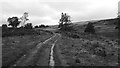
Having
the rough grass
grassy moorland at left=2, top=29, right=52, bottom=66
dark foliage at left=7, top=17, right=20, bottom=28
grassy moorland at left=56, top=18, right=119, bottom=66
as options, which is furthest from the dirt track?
dark foliage at left=7, top=17, right=20, bottom=28

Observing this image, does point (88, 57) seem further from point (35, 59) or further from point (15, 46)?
point (15, 46)

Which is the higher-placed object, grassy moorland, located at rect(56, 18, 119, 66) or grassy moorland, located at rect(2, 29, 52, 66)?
grassy moorland, located at rect(2, 29, 52, 66)

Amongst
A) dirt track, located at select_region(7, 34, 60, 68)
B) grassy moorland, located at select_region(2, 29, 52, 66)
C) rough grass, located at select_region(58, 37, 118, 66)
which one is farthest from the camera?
grassy moorland, located at select_region(2, 29, 52, 66)

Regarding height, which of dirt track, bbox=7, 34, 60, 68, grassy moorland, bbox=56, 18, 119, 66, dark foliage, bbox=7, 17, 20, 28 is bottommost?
grassy moorland, bbox=56, 18, 119, 66

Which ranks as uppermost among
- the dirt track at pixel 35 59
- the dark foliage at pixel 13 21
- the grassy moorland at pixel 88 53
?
the dark foliage at pixel 13 21

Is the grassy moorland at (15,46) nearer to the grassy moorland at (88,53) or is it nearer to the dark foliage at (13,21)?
the grassy moorland at (88,53)

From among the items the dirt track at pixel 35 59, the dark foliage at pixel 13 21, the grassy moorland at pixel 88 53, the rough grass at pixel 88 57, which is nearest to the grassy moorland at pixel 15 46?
the dirt track at pixel 35 59

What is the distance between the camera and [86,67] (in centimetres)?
1886

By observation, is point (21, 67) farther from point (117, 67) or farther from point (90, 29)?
point (90, 29)

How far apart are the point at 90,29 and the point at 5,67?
Result: 7349 cm

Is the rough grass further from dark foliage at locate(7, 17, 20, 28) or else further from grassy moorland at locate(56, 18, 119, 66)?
dark foliage at locate(7, 17, 20, 28)

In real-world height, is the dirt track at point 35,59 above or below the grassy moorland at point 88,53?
above

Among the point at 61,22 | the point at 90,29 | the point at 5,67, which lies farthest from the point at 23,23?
the point at 5,67

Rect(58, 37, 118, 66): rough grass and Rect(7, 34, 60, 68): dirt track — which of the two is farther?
Rect(58, 37, 118, 66): rough grass
